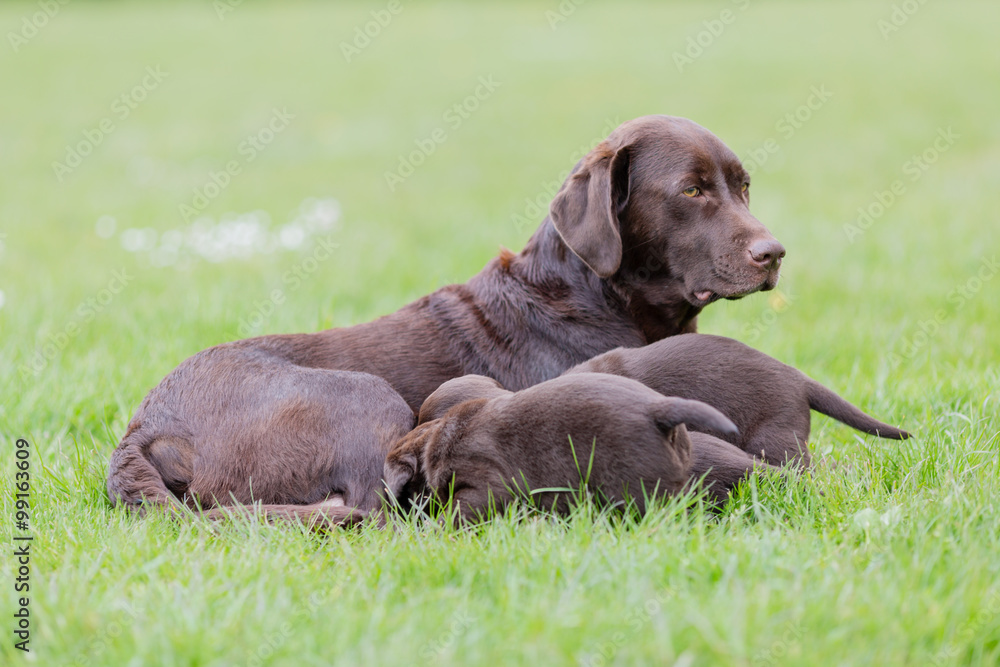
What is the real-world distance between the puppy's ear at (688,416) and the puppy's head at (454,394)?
28.6 inches

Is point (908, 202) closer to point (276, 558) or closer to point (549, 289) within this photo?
point (549, 289)

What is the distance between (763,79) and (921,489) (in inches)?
550

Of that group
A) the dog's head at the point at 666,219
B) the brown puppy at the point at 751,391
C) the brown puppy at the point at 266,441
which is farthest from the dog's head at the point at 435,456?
the dog's head at the point at 666,219

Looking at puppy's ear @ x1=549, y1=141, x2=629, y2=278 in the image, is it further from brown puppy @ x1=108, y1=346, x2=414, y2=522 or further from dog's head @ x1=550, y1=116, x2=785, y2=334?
brown puppy @ x1=108, y1=346, x2=414, y2=522

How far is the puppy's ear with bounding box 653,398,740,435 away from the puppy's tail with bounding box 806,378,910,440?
0.64m

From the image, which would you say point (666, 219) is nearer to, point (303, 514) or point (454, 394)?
point (454, 394)

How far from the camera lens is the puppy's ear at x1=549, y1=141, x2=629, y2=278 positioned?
3445mm

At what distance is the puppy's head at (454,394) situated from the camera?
327 cm

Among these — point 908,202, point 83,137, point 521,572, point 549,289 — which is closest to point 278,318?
point 549,289

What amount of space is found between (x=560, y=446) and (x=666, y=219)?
1.18 m

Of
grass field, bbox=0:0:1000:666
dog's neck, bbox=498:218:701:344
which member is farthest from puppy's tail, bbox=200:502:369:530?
dog's neck, bbox=498:218:701:344

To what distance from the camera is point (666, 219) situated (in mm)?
3561

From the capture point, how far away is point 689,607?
81.7 inches

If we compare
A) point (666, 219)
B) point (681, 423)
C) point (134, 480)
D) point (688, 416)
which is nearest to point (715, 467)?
point (681, 423)
